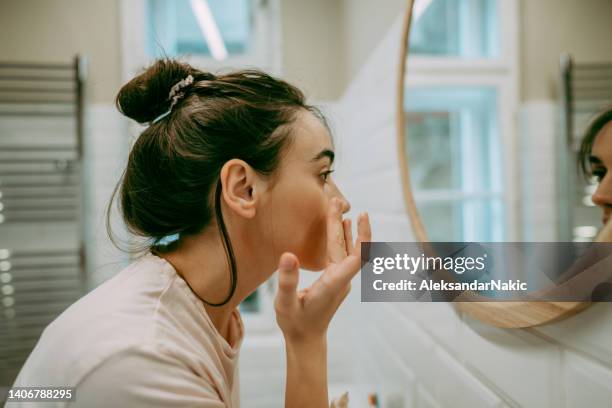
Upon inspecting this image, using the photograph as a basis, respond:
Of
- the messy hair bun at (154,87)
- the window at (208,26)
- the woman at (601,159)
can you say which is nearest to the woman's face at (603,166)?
the woman at (601,159)

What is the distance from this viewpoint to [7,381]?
1317mm

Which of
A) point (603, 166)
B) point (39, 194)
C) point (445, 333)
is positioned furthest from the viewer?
point (39, 194)

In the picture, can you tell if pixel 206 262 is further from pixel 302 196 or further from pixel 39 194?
pixel 39 194

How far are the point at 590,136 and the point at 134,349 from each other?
18.0 inches

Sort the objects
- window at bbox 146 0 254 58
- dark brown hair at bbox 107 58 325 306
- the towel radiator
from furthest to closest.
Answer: window at bbox 146 0 254 58
the towel radiator
dark brown hair at bbox 107 58 325 306

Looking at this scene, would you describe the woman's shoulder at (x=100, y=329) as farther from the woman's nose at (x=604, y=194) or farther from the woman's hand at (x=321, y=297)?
the woman's nose at (x=604, y=194)

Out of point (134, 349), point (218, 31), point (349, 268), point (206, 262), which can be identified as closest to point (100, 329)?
point (134, 349)

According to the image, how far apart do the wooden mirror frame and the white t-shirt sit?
0.34 metres

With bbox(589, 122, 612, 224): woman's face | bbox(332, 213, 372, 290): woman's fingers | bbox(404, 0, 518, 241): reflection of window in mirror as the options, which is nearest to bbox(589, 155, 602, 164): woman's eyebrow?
bbox(589, 122, 612, 224): woman's face

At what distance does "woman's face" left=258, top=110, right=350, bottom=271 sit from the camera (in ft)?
1.89

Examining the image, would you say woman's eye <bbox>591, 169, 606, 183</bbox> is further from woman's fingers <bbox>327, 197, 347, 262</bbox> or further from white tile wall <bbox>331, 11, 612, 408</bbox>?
woman's fingers <bbox>327, 197, 347, 262</bbox>

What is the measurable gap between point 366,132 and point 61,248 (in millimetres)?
1134

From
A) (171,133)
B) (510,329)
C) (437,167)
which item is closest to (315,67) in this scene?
(437,167)

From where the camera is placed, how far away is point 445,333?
0.70 meters
